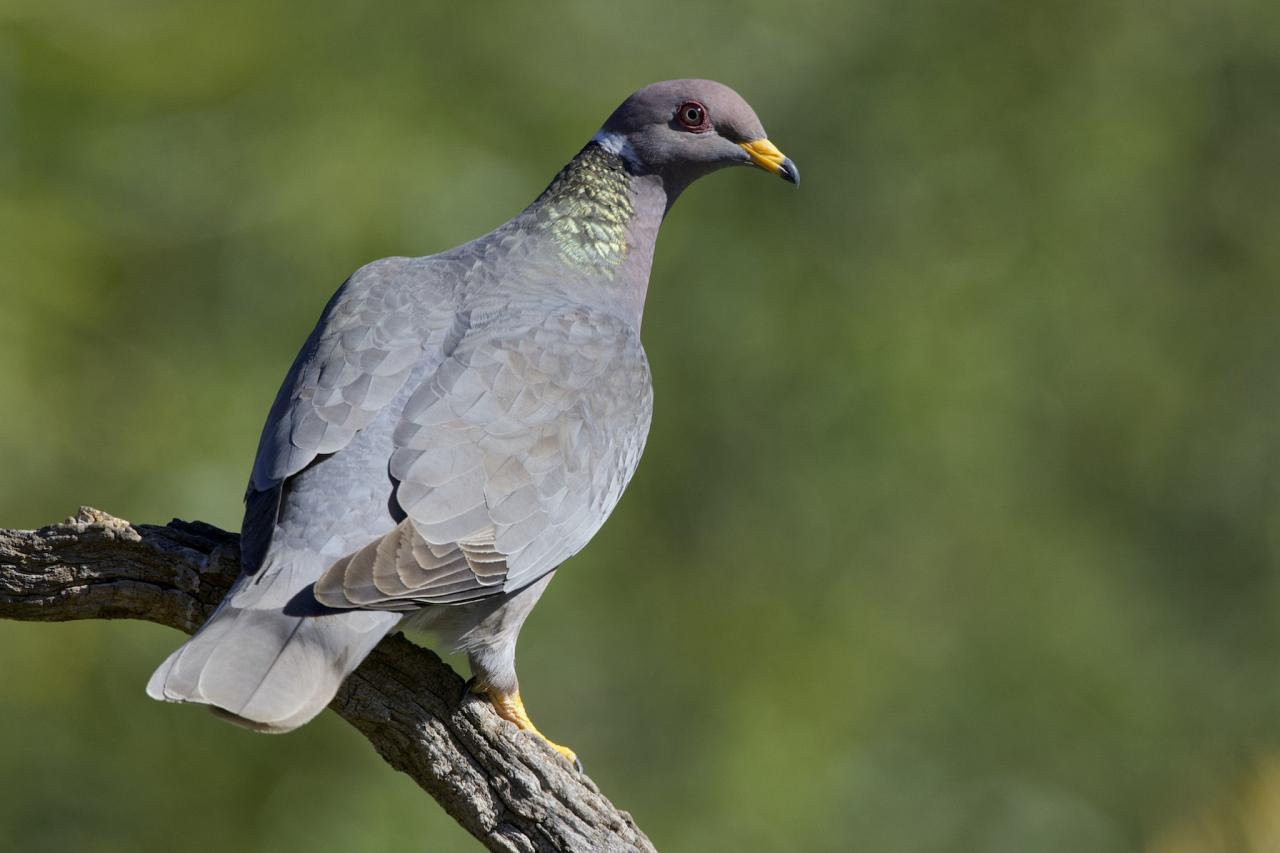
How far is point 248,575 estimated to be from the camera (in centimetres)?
340

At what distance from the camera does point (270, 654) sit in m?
3.18

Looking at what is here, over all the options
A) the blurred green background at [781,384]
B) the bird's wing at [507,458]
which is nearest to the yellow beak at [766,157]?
the bird's wing at [507,458]

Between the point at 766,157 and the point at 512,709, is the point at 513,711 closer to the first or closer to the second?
the point at 512,709

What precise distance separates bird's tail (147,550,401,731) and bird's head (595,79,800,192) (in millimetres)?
1824

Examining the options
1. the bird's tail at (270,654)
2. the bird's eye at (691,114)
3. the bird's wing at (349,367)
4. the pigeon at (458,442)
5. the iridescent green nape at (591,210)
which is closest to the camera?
the bird's tail at (270,654)

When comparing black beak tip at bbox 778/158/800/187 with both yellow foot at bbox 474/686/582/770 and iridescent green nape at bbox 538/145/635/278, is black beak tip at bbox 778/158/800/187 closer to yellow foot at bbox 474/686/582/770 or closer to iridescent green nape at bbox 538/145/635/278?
iridescent green nape at bbox 538/145/635/278

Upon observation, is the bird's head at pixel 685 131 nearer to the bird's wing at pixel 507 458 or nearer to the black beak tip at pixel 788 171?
the black beak tip at pixel 788 171

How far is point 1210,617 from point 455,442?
23.1ft

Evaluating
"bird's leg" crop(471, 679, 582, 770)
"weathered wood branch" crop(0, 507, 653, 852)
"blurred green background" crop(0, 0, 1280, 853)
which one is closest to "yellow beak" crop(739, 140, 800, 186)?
"bird's leg" crop(471, 679, 582, 770)

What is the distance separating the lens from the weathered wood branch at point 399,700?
3596 millimetres

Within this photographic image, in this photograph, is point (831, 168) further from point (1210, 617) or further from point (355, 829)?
point (355, 829)

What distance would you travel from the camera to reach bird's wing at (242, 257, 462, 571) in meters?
3.57

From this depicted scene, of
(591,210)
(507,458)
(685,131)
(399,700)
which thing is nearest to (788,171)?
(685,131)

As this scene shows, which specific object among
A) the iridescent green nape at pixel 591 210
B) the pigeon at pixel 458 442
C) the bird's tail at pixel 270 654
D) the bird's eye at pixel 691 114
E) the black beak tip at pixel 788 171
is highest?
the bird's eye at pixel 691 114
